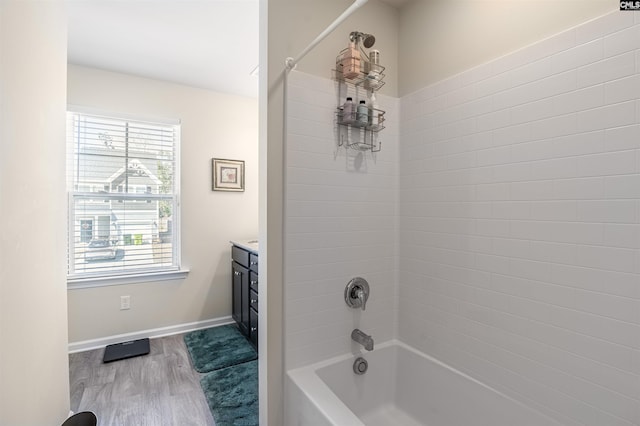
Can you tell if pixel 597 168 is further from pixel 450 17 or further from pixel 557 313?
pixel 450 17

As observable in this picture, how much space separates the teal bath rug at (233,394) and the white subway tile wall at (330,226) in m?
0.68

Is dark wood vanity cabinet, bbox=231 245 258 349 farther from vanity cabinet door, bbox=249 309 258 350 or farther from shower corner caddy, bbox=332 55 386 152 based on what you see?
shower corner caddy, bbox=332 55 386 152

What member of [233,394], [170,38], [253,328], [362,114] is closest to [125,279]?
[253,328]

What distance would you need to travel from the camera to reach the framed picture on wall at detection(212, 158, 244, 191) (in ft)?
10.7

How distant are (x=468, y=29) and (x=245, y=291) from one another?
2.58 m

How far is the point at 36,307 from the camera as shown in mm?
1226

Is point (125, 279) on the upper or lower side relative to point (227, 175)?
lower

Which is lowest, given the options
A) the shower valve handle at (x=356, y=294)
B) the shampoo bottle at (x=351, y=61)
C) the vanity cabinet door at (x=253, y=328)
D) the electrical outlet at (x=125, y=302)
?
the vanity cabinet door at (x=253, y=328)

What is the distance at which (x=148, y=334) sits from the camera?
2.97 meters

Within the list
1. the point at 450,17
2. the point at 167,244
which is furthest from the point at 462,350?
the point at 167,244

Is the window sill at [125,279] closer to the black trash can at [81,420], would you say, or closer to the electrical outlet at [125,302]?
the electrical outlet at [125,302]

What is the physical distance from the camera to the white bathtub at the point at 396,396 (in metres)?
1.30

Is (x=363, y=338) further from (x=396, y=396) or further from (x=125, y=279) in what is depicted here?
(x=125, y=279)

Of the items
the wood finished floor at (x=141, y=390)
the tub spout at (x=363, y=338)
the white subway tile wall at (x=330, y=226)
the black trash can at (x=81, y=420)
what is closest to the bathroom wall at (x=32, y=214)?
the black trash can at (x=81, y=420)
